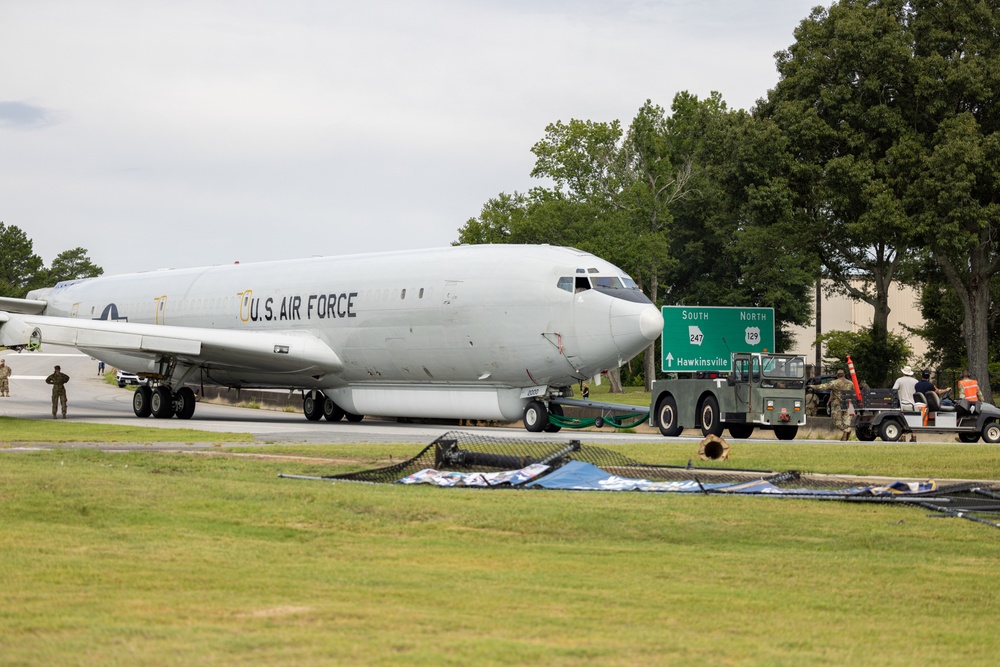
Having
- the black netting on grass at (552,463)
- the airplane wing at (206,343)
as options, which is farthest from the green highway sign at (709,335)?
the black netting on grass at (552,463)

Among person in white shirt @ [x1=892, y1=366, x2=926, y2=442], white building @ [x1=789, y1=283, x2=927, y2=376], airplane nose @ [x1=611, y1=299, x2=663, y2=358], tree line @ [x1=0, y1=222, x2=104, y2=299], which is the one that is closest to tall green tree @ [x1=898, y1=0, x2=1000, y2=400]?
person in white shirt @ [x1=892, y1=366, x2=926, y2=442]

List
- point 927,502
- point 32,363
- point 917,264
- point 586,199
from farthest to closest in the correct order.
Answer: point 32,363, point 586,199, point 917,264, point 927,502

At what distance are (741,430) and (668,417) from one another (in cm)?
174

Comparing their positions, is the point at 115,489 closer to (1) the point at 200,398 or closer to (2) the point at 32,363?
(1) the point at 200,398

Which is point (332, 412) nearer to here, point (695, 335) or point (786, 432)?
point (695, 335)

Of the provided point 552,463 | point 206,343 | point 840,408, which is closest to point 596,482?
point 552,463

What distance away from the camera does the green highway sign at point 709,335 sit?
3862 cm

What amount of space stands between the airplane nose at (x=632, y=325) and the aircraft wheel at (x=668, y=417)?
4.64 feet

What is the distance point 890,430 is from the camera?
92.3 ft

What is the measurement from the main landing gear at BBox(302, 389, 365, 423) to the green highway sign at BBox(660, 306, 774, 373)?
9705mm

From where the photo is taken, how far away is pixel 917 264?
6178cm

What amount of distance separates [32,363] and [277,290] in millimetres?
57086

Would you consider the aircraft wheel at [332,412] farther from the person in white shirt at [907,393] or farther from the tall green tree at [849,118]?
the tall green tree at [849,118]

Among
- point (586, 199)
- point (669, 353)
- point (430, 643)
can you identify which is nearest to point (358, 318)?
point (669, 353)
